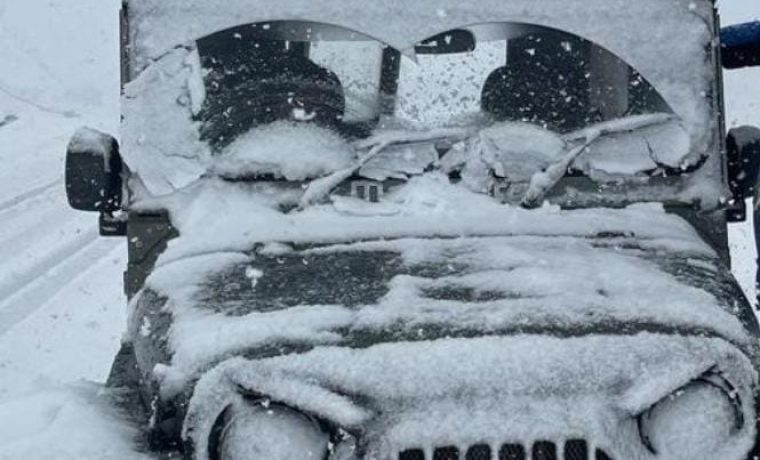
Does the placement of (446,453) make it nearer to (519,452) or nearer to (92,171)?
(519,452)

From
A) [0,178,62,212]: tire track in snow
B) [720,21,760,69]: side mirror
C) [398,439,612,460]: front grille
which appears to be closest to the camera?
[398,439,612,460]: front grille

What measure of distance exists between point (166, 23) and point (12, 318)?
12.9 feet

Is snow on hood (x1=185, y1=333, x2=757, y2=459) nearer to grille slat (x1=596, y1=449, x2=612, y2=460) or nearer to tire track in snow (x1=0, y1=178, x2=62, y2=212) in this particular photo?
grille slat (x1=596, y1=449, x2=612, y2=460)

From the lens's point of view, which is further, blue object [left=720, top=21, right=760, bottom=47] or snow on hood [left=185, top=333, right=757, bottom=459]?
blue object [left=720, top=21, right=760, bottom=47]

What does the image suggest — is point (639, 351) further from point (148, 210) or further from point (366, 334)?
point (148, 210)

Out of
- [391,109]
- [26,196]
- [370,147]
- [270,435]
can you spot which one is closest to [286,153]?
[370,147]

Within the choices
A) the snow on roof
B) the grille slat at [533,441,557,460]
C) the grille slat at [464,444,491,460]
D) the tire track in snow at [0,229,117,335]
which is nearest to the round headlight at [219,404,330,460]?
the grille slat at [464,444,491,460]

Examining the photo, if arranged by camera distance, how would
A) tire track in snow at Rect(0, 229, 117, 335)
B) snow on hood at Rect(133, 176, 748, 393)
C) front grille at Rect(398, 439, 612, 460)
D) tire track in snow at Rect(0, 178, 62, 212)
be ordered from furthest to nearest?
tire track in snow at Rect(0, 178, 62, 212) → tire track in snow at Rect(0, 229, 117, 335) → snow on hood at Rect(133, 176, 748, 393) → front grille at Rect(398, 439, 612, 460)

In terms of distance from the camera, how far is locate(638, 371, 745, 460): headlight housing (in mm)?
2348

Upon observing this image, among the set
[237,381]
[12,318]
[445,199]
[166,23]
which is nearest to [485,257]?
[445,199]

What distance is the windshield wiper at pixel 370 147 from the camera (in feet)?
11.1

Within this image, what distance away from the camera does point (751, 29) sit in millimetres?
3836

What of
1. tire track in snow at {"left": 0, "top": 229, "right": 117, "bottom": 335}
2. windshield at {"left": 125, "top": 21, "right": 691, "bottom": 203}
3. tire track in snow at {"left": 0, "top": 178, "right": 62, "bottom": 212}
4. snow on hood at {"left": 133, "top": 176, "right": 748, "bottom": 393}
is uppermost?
windshield at {"left": 125, "top": 21, "right": 691, "bottom": 203}

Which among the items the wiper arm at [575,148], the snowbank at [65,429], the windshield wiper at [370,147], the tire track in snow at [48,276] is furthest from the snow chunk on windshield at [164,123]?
the tire track in snow at [48,276]
